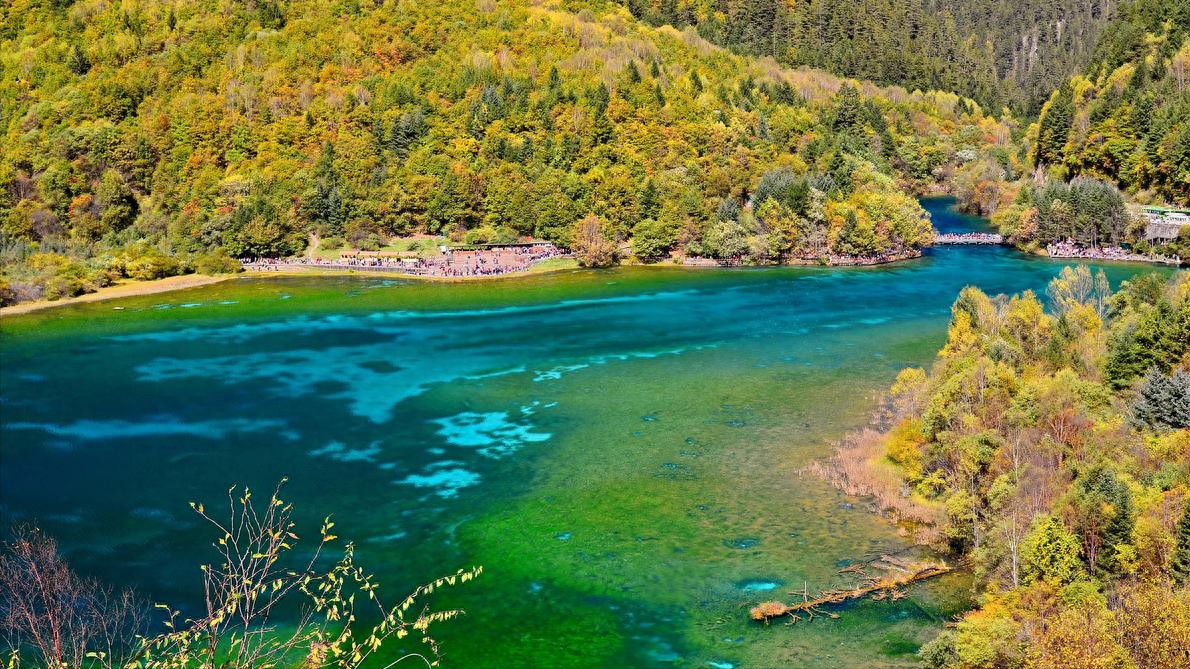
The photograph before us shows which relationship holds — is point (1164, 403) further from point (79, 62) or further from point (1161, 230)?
point (79, 62)

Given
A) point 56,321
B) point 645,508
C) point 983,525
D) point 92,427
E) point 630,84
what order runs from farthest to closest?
point 630,84
point 56,321
point 92,427
point 645,508
point 983,525

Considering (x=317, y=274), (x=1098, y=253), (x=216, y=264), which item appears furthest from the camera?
(x=317, y=274)

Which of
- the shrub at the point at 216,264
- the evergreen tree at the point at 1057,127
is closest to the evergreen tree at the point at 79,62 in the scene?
the shrub at the point at 216,264

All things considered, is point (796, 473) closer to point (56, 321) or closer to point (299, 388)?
→ point (299, 388)

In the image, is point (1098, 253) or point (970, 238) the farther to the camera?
point (970, 238)

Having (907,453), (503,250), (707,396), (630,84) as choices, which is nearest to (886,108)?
(630,84)

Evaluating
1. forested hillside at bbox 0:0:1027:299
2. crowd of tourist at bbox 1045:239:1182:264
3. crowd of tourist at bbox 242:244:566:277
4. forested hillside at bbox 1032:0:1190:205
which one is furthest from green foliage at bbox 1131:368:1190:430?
forested hillside at bbox 1032:0:1190:205

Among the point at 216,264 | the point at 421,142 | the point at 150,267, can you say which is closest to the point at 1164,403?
the point at 216,264
